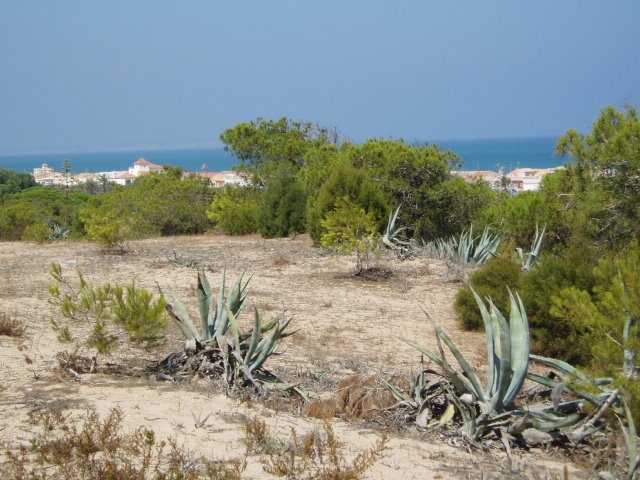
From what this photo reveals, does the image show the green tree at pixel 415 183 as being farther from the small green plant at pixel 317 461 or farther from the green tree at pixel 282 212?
the small green plant at pixel 317 461

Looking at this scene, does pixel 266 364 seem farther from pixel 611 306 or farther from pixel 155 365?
pixel 611 306

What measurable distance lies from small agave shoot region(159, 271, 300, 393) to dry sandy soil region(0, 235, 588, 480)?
0.25 meters

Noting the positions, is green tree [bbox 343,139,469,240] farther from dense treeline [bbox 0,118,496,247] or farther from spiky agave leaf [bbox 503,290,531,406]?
spiky agave leaf [bbox 503,290,531,406]

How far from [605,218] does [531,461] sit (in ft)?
26.7

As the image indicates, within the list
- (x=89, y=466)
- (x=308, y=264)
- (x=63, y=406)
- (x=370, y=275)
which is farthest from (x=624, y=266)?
(x=308, y=264)

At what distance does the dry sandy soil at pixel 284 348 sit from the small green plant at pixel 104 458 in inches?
6.8

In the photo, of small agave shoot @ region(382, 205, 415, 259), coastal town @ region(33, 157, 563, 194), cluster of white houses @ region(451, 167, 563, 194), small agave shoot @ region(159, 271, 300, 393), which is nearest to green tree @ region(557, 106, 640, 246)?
coastal town @ region(33, 157, 563, 194)

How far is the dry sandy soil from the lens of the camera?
4840mm

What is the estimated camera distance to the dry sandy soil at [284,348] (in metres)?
4.84

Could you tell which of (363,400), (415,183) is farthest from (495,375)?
(415,183)

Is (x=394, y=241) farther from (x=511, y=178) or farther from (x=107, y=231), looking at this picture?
(x=511, y=178)

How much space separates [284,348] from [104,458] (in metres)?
3.96

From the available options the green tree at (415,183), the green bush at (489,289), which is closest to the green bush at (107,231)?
the green tree at (415,183)

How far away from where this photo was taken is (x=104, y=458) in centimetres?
443
